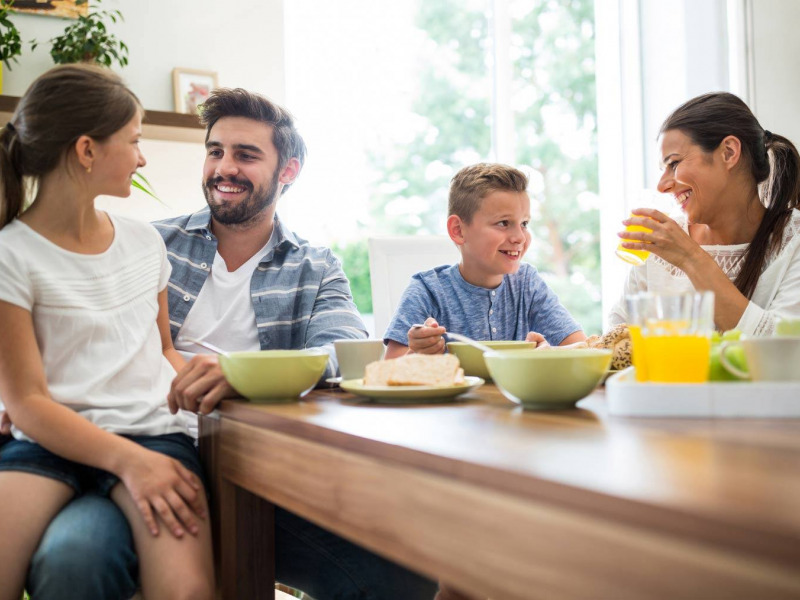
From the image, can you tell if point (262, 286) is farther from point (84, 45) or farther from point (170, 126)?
point (84, 45)

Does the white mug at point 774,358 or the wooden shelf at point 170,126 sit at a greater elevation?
the wooden shelf at point 170,126

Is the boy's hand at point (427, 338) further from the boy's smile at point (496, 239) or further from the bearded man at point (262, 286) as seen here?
the boy's smile at point (496, 239)

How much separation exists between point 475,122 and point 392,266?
129 inches

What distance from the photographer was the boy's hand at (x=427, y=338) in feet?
4.83

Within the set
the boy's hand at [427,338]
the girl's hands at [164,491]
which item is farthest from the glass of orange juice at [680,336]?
the girl's hands at [164,491]

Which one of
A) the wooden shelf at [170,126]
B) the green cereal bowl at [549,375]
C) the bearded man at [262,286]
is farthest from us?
the wooden shelf at [170,126]

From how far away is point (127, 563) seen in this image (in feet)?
3.69

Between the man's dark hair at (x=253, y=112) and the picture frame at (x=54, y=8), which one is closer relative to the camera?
the man's dark hair at (x=253, y=112)

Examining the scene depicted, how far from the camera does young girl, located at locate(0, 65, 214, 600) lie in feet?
3.76

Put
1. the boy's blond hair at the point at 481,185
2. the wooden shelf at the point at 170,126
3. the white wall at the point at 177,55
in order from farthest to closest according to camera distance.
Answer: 1. the white wall at the point at 177,55
2. the wooden shelf at the point at 170,126
3. the boy's blond hair at the point at 481,185

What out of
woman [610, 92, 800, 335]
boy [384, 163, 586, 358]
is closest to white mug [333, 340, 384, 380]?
boy [384, 163, 586, 358]

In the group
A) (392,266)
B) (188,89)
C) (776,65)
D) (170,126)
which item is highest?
(776,65)

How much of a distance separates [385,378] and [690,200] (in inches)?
50.2

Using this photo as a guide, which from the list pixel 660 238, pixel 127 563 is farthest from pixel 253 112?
pixel 127 563
